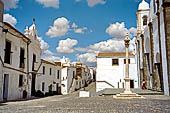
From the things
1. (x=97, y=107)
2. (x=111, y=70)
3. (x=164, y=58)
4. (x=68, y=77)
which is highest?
(x=164, y=58)

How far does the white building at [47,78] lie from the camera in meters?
19.4

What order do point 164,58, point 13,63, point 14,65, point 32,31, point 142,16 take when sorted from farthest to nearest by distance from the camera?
point 142,16 → point 32,31 → point 14,65 → point 13,63 → point 164,58

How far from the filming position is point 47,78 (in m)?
21.9

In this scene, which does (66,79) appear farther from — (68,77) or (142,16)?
(142,16)

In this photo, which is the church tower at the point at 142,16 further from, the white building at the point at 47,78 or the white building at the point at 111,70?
the white building at the point at 47,78

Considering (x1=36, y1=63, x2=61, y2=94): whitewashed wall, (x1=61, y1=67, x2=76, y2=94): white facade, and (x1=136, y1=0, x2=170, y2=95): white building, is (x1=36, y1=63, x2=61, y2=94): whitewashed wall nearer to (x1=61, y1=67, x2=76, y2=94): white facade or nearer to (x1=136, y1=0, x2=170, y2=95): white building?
(x1=61, y1=67, x2=76, y2=94): white facade

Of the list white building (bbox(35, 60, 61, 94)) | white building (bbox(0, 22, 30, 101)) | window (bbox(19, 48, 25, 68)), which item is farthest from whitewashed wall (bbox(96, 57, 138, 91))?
window (bbox(19, 48, 25, 68))

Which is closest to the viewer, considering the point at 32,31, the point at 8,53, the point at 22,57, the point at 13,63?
the point at 8,53

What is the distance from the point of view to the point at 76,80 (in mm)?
35281

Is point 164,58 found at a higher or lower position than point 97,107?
higher

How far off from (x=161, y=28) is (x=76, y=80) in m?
25.5

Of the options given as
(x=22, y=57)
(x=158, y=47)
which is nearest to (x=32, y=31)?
(x=22, y=57)

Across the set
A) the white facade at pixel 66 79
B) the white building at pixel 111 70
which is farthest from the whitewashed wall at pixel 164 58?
the white facade at pixel 66 79

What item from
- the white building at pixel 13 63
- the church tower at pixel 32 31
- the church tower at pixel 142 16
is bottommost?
the white building at pixel 13 63
